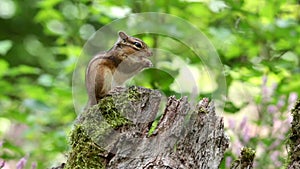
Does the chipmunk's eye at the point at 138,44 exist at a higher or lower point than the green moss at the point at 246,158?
higher

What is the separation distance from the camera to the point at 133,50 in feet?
6.95

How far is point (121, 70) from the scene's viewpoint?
2090mm

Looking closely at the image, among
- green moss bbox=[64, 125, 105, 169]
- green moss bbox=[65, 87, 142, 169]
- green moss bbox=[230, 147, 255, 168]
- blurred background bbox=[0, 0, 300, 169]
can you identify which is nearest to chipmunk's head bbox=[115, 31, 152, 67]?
green moss bbox=[65, 87, 142, 169]

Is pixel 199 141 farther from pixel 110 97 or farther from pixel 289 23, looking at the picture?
pixel 289 23

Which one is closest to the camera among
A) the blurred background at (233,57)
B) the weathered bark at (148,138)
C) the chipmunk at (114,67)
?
the weathered bark at (148,138)

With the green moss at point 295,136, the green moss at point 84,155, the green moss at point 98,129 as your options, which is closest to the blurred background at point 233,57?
the green moss at point 295,136

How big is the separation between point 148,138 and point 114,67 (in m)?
0.30

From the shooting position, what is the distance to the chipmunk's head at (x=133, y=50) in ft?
6.88

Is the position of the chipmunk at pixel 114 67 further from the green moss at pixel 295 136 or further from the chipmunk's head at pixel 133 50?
the green moss at pixel 295 136

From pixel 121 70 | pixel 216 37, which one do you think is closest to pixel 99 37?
pixel 121 70

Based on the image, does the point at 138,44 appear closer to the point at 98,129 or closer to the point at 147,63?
the point at 147,63

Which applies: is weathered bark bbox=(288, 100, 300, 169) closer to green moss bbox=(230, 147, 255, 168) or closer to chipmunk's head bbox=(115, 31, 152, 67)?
green moss bbox=(230, 147, 255, 168)

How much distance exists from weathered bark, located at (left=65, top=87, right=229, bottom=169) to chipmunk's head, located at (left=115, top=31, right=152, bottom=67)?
0.48 ft

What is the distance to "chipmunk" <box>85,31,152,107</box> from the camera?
2086mm
